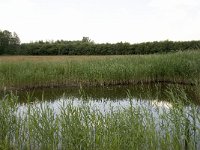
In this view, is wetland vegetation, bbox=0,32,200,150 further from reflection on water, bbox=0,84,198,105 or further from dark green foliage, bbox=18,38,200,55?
dark green foliage, bbox=18,38,200,55

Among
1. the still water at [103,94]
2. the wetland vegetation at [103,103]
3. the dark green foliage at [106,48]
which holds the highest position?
the dark green foliage at [106,48]

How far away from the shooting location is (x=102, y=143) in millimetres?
4223

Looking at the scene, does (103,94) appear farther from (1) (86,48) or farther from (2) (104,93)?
(1) (86,48)

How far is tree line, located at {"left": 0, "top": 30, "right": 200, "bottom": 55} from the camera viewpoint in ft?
109

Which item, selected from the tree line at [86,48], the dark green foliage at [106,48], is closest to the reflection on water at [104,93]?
the dark green foliage at [106,48]

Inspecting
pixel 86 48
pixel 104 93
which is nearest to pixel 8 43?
pixel 86 48

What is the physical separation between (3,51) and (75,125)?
39.7 meters

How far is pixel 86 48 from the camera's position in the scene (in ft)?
136

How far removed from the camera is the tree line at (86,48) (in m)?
33.3

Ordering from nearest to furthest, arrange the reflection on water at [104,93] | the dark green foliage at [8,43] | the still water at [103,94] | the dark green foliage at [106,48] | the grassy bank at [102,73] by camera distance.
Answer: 1. the still water at [103,94]
2. the reflection on water at [104,93]
3. the grassy bank at [102,73]
4. the dark green foliage at [106,48]
5. the dark green foliage at [8,43]

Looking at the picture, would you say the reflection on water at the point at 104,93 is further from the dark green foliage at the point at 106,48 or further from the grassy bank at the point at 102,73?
the dark green foliage at the point at 106,48

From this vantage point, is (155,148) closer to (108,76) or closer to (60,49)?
(108,76)

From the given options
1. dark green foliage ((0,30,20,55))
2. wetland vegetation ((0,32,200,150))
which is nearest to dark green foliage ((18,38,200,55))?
dark green foliage ((0,30,20,55))

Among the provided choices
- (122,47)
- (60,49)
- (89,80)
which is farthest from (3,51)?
(89,80)
